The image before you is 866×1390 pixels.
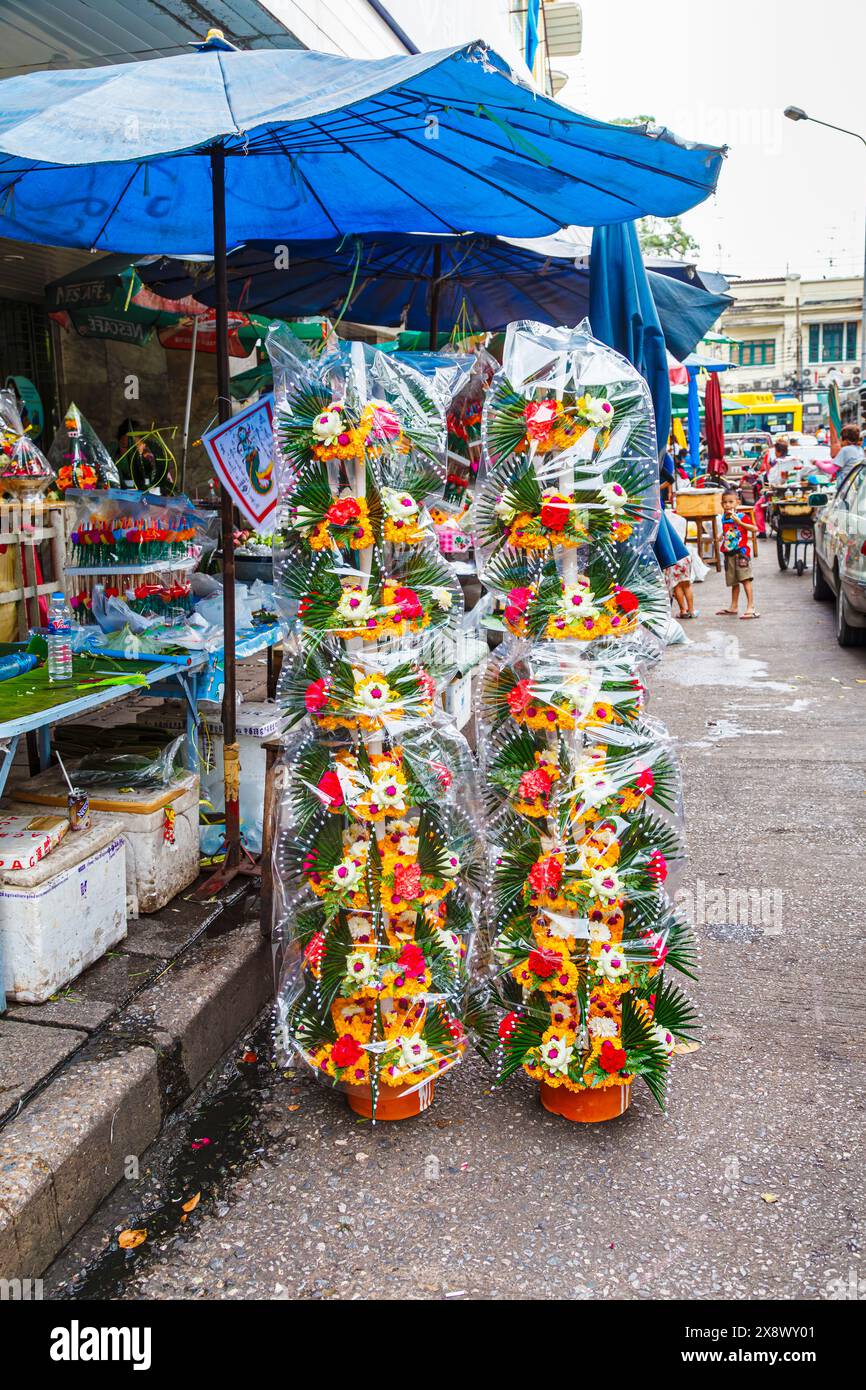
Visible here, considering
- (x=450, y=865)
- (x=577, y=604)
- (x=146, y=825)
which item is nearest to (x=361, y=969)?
(x=450, y=865)

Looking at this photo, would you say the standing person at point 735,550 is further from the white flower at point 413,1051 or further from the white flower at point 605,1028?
the white flower at point 413,1051

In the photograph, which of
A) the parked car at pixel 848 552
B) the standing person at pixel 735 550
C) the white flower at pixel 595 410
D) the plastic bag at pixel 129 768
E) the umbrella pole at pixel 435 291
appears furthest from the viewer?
the standing person at pixel 735 550

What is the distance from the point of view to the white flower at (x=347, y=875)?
3072 mm

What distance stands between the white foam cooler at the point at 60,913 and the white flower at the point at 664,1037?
1.95 m

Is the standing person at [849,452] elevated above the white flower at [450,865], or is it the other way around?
the standing person at [849,452]

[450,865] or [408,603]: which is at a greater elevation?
[408,603]

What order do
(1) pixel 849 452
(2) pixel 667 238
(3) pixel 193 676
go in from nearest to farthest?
(3) pixel 193 676 → (1) pixel 849 452 → (2) pixel 667 238

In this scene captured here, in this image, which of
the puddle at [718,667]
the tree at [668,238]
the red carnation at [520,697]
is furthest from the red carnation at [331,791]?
the tree at [668,238]

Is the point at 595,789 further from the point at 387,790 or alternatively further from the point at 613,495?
the point at 613,495

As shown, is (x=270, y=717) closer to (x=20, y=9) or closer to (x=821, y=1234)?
(x=821, y=1234)

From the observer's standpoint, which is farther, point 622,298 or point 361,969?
point 622,298

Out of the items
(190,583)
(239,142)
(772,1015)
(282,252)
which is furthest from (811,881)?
(282,252)

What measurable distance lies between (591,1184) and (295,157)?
4099 millimetres

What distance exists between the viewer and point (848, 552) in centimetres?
966
